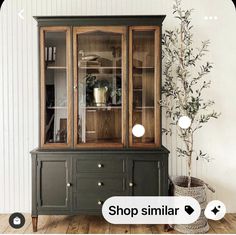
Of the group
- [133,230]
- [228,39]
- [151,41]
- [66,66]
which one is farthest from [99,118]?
[228,39]

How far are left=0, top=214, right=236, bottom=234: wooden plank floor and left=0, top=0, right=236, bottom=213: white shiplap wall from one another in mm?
283

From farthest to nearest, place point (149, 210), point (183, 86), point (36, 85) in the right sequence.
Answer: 1. point (36, 85)
2. point (183, 86)
3. point (149, 210)

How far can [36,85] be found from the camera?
2766mm

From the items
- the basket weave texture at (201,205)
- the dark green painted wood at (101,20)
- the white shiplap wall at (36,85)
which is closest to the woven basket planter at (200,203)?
the basket weave texture at (201,205)

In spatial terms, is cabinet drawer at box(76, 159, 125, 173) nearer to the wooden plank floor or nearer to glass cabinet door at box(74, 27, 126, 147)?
glass cabinet door at box(74, 27, 126, 147)

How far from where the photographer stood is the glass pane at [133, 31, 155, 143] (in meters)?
2.44

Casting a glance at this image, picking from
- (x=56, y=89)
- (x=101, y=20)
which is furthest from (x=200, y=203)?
(x=101, y=20)

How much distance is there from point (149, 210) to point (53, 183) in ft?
2.60

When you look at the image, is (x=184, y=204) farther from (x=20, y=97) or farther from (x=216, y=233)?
(x=20, y=97)

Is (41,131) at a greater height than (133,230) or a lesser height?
greater

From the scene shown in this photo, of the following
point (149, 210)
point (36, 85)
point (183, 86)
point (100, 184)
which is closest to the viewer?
point (100, 184)

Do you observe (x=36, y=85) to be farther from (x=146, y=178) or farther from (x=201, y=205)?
(x=201, y=205)

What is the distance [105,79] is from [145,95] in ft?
1.15

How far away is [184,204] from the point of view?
2.42 m
